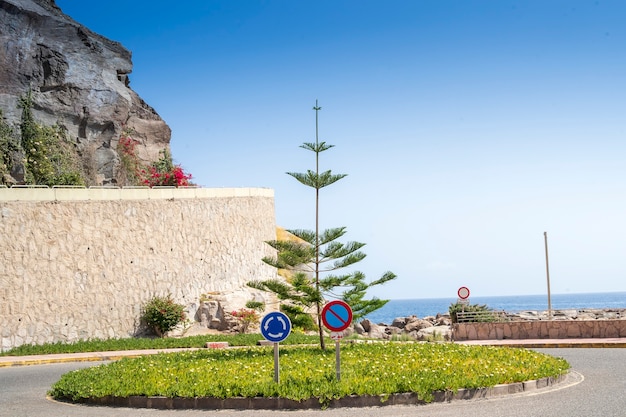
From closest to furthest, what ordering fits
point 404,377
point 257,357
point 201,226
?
point 404,377 → point 257,357 → point 201,226

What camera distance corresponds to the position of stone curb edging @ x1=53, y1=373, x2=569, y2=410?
1195 centimetres

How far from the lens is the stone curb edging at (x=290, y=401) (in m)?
12.0

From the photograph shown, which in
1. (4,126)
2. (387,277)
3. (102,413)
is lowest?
(102,413)

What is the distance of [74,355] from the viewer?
2191 centimetres

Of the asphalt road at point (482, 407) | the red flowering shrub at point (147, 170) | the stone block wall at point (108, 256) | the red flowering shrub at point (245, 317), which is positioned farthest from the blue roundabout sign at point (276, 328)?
the red flowering shrub at point (147, 170)

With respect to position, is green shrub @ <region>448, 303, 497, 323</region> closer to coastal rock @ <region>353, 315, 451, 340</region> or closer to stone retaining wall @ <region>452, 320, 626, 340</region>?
stone retaining wall @ <region>452, 320, 626, 340</region>

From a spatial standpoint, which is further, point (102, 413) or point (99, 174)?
point (99, 174)

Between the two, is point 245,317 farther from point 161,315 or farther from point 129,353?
point 129,353

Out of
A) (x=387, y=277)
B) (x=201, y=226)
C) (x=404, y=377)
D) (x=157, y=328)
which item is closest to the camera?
(x=404, y=377)

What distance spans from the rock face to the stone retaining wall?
1703 cm

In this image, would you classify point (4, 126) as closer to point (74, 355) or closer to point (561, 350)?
point (74, 355)

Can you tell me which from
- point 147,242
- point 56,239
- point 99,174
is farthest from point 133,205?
point 99,174

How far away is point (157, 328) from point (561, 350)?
14257 millimetres

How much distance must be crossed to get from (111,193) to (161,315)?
482cm
